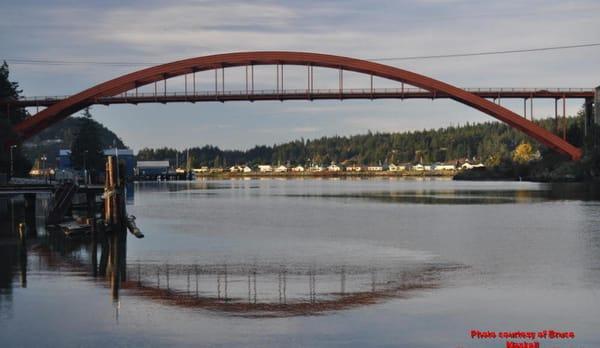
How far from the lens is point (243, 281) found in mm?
18031

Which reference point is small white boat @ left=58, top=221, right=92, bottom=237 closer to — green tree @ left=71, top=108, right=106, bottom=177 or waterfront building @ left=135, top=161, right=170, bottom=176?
green tree @ left=71, top=108, right=106, bottom=177

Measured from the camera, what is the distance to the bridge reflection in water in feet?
50.1

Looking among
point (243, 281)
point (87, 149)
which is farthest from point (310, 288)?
point (87, 149)

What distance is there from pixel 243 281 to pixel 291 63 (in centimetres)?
6133

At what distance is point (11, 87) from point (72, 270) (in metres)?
68.4

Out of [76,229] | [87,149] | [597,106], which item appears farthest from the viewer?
[87,149]

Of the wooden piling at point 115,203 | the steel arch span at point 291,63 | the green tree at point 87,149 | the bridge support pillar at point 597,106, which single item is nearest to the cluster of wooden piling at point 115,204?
the wooden piling at point 115,203

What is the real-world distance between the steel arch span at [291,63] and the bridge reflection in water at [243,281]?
54.5 m

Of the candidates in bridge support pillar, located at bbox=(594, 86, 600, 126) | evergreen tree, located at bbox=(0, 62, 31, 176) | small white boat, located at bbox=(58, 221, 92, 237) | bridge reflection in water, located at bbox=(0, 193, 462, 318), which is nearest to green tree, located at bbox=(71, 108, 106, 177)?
evergreen tree, located at bbox=(0, 62, 31, 176)

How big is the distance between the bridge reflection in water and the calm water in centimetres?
4

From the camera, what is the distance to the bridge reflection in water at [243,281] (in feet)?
50.1

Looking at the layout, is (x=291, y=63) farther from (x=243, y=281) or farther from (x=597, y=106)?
(x=243, y=281)

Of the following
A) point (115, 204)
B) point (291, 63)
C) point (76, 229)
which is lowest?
point (76, 229)

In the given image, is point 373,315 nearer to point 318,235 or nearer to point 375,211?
point 318,235
